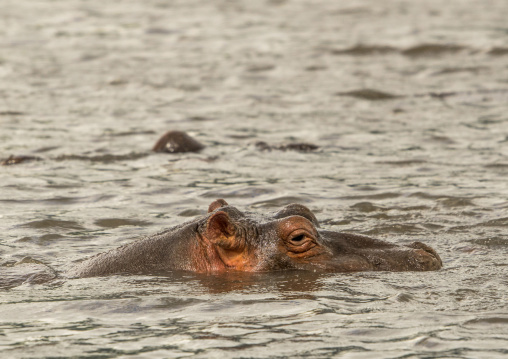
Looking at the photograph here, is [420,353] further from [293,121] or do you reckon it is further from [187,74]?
[187,74]

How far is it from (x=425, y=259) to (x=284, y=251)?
924 mm

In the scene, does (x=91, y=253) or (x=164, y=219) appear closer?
(x=91, y=253)

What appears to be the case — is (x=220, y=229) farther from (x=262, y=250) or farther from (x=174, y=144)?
(x=174, y=144)

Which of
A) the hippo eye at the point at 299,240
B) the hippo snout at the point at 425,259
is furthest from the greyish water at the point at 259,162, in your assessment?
the hippo eye at the point at 299,240

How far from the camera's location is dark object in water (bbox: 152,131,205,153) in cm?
1167

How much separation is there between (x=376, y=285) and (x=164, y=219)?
303cm

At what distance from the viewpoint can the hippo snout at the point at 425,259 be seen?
6.42 meters

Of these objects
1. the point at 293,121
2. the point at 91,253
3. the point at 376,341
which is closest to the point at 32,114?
the point at 293,121

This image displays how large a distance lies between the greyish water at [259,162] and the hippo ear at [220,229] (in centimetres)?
25

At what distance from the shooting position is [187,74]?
17.4 metres

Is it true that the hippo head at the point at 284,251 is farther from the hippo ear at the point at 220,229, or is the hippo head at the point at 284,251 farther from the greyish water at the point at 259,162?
the greyish water at the point at 259,162

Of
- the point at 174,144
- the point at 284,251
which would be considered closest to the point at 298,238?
the point at 284,251

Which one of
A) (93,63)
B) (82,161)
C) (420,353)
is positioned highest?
(93,63)

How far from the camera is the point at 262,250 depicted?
21.0 ft
